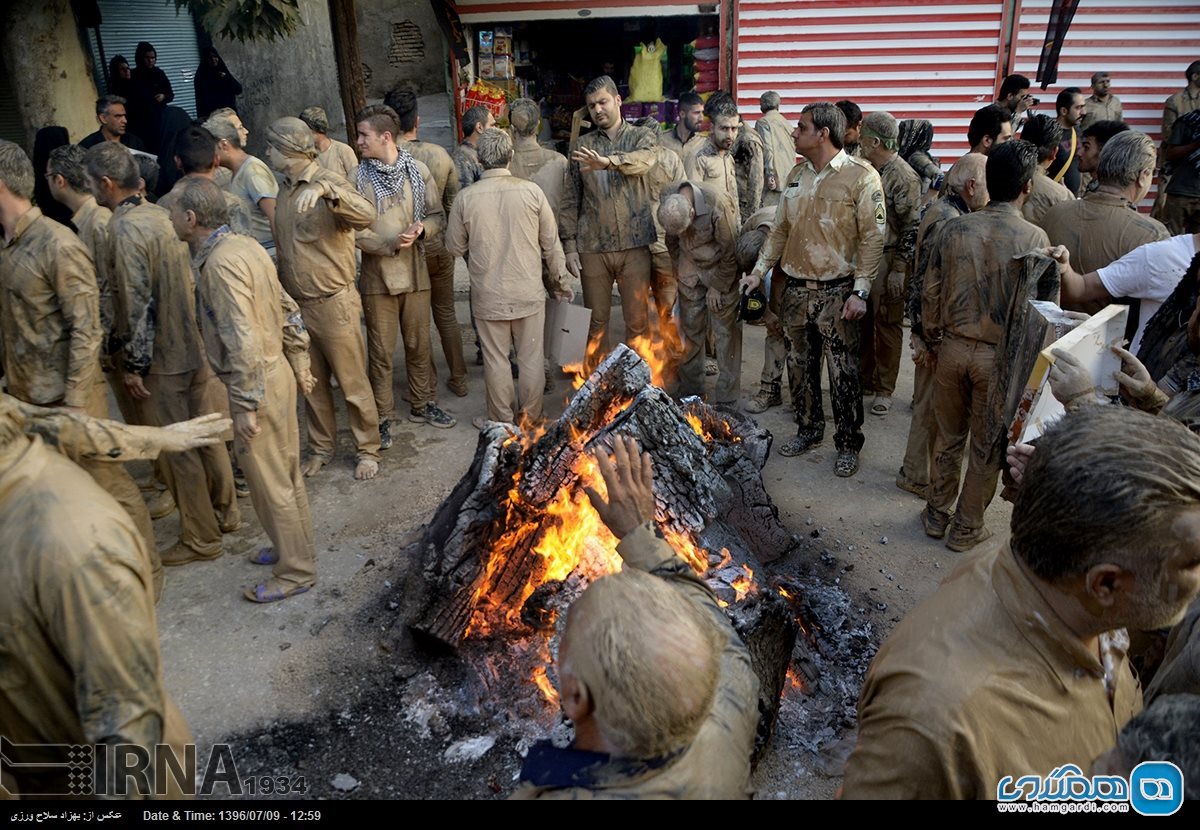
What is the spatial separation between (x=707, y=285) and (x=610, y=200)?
1.14m

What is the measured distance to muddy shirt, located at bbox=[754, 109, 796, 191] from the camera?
943cm

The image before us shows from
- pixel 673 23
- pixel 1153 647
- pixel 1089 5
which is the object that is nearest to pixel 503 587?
pixel 1153 647

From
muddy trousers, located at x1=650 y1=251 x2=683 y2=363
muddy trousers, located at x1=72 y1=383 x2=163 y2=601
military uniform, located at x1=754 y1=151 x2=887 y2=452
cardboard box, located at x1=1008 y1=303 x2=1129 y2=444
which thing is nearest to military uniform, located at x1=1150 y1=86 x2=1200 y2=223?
military uniform, located at x1=754 y1=151 x2=887 y2=452

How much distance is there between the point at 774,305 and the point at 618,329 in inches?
92.4

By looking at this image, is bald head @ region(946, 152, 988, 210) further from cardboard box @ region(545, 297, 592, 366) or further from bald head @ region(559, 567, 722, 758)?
bald head @ region(559, 567, 722, 758)

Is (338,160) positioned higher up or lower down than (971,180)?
higher up

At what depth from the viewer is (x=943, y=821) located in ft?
5.74

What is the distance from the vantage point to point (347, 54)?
8797 mm

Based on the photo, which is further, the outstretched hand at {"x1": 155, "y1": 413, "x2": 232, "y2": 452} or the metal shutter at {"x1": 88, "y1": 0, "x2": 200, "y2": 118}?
the metal shutter at {"x1": 88, "y1": 0, "x2": 200, "y2": 118}

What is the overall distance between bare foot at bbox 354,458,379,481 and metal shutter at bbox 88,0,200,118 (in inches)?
283

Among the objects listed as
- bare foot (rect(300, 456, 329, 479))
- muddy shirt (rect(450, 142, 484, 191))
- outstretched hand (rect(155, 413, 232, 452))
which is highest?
muddy shirt (rect(450, 142, 484, 191))

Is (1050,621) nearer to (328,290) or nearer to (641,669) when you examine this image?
(641,669)

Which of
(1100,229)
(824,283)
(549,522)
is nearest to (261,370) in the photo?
(549,522)

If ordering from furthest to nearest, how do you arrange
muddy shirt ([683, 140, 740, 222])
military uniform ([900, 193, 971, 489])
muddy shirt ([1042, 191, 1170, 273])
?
muddy shirt ([683, 140, 740, 222]) → military uniform ([900, 193, 971, 489]) → muddy shirt ([1042, 191, 1170, 273])
